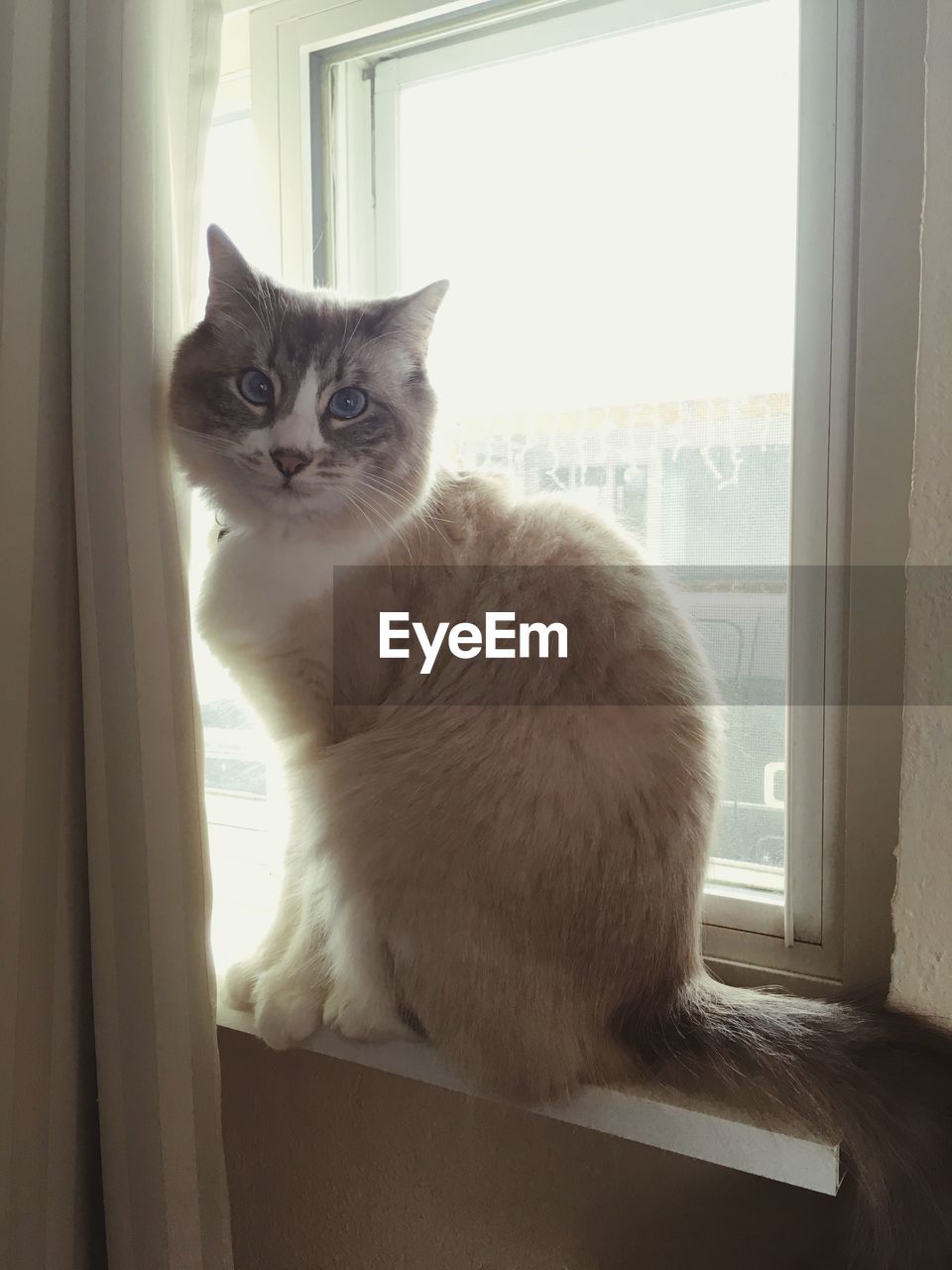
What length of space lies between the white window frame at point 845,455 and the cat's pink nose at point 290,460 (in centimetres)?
60

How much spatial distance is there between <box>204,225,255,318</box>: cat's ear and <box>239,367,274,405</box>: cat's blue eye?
89mm

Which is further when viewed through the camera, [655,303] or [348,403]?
[655,303]

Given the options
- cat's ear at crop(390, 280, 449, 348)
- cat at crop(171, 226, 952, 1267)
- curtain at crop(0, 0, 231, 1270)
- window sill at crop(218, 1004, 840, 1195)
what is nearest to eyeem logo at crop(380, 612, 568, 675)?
cat at crop(171, 226, 952, 1267)

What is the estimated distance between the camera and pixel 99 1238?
101 centimetres

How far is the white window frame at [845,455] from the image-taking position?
3.13 feet

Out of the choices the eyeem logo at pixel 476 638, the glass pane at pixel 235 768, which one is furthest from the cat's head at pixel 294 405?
the glass pane at pixel 235 768

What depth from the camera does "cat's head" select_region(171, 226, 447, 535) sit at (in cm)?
91

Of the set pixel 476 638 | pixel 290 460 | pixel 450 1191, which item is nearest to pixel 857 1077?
pixel 476 638

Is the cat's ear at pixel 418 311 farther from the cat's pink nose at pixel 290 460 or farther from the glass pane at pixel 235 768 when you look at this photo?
the glass pane at pixel 235 768

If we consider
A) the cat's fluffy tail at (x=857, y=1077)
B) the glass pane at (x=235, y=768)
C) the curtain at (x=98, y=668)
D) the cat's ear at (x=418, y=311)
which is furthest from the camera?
the glass pane at (x=235, y=768)

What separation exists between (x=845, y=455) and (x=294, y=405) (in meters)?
0.65

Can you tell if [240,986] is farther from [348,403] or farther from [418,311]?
[418,311]

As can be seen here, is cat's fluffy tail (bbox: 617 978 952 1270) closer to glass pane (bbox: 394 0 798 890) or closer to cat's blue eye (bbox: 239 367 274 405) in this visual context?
glass pane (bbox: 394 0 798 890)

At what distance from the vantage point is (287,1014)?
983mm
